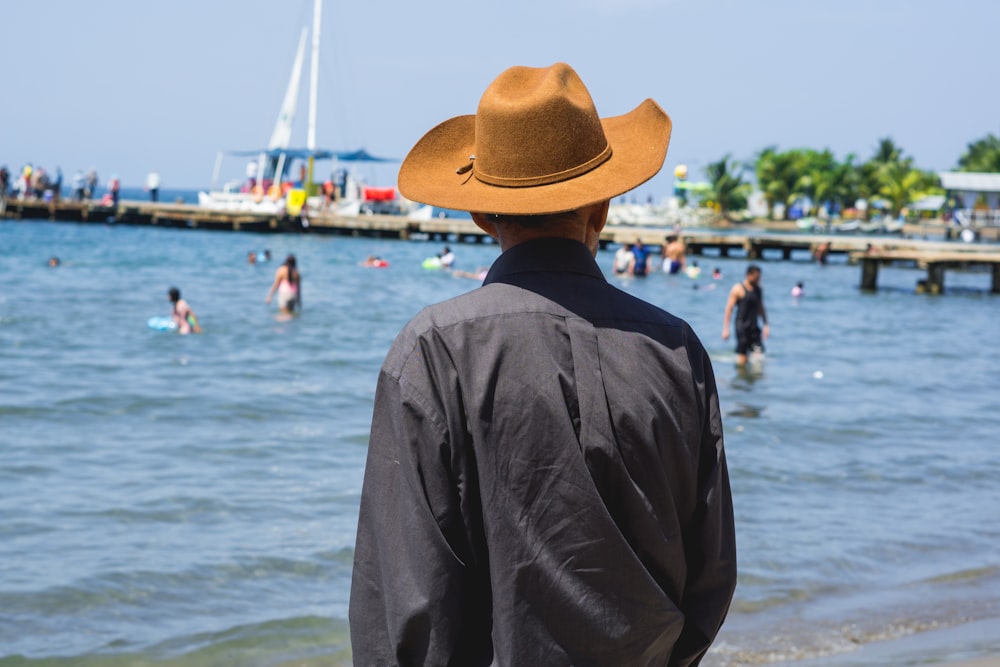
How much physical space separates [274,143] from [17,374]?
47.3 m

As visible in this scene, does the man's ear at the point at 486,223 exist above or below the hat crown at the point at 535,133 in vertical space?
below

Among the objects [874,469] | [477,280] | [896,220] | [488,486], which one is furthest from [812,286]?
[896,220]

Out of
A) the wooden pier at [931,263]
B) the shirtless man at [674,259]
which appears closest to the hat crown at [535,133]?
the wooden pier at [931,263]

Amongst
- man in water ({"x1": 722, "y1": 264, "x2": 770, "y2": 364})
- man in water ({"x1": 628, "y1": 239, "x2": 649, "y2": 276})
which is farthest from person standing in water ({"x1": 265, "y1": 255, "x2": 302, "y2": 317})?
man in water ({"x1": 628, "y1": 239, "x2": 649, "y2": 276})

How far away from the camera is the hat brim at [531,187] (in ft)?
6.13

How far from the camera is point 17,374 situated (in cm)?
1377

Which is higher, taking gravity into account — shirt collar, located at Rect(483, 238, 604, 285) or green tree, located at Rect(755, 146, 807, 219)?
green tree, located at Rect(755, 146, 807, 219)

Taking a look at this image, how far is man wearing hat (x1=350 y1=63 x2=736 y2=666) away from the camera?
5.73 ft

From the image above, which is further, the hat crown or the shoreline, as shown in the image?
the shoreline

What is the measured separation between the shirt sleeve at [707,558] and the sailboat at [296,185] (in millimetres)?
52663

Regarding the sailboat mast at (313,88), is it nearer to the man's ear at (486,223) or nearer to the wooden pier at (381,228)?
the wooden pier at (381,228)

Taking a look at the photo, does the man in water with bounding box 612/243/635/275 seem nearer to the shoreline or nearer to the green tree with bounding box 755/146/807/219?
the shoreline

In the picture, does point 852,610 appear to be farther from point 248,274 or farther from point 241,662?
point 248,274

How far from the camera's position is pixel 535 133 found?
1.90 m
